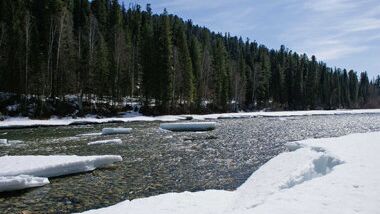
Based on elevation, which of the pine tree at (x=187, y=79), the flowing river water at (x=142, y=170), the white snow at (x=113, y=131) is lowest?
the flowing river water at (x=142, y=170)

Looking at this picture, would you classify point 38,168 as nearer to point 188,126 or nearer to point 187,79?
point 188,126

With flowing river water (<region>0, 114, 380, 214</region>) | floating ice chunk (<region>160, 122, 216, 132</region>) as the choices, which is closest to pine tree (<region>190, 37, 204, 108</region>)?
floating ice chunk (<region>160, 122, 216, 132</region>)

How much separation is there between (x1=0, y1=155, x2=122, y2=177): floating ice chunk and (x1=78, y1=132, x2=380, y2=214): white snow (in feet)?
19.9

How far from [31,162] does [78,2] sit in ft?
265

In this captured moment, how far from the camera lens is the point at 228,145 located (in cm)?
2617

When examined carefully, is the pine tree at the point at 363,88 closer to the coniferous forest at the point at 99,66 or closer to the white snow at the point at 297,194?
the coniferous forest at the point at 99,66

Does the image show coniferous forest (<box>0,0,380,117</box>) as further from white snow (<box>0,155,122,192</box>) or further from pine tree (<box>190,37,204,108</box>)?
white snow (<box>0,155,122,192</box>)

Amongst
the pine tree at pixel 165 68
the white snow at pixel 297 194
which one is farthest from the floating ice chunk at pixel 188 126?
the white snow at pixel 297 194

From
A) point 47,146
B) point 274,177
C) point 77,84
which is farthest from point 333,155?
point 77,84

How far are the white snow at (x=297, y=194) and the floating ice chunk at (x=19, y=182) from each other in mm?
4690

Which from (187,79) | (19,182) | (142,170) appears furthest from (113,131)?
(187,79)

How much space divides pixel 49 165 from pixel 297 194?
33.9 ft

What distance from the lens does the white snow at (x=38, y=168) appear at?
13.9 m

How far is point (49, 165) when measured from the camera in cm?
1611
